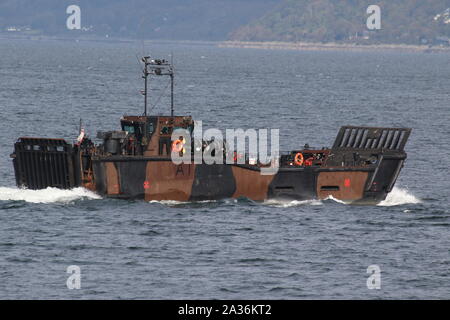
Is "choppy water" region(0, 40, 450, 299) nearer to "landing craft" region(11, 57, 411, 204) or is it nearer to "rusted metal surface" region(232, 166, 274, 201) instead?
"rusted metal surface" region(232, 166, 274, 201)

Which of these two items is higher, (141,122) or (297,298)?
(141,122)

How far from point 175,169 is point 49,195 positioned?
6272 millimetres

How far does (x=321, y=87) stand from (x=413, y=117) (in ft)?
214

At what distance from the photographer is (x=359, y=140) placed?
55438 millimetres

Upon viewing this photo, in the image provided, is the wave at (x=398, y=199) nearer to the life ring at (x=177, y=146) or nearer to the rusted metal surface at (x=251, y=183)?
the rusted metal surface at (x=251, y=183)

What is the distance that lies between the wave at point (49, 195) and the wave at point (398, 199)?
14130mm

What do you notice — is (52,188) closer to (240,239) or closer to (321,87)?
(240,239)

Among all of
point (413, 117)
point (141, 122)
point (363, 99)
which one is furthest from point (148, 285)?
point (363, 99)

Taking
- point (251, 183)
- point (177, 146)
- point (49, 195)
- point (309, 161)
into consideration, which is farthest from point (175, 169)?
→ point (309, 161)

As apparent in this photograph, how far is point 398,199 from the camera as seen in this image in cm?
5725

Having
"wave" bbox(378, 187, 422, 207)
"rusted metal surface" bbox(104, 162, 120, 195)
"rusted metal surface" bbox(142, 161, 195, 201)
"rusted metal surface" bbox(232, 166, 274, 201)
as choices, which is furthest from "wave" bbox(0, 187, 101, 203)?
"wave" bbox(378, 187, 422, 207)

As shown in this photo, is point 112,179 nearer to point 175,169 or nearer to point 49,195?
point 175,169

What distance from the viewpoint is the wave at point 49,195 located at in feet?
172
